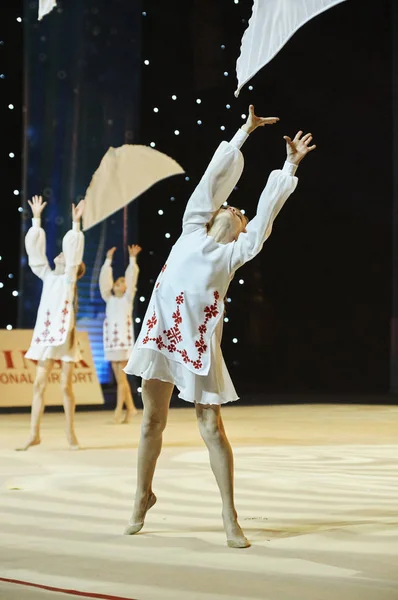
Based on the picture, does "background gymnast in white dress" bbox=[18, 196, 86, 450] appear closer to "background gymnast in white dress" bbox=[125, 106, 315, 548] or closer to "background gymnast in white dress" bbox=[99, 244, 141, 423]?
"background gymnast in white dress" bbox=[99, 244, 141, 423]

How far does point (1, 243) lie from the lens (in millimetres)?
12602

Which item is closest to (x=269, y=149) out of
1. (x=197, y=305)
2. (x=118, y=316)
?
(x=118, y=316)

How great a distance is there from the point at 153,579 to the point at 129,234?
11.1 metres

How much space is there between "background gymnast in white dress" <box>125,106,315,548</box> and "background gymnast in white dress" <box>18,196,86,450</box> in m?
3.47

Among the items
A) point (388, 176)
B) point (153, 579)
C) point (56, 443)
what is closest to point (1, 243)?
point (56, 443)

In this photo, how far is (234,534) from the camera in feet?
12.8

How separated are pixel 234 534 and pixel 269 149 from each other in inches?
500

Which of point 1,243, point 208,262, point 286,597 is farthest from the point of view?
point 1,243

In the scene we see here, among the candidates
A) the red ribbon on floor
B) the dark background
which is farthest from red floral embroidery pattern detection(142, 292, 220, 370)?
the dark background

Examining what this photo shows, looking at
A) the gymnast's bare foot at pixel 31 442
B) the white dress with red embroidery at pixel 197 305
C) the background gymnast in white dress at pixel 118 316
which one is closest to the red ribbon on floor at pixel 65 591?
the white dress with red embroidery at pixel 197 305

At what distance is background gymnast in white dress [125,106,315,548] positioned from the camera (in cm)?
401

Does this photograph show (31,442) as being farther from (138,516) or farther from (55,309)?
(138,516)

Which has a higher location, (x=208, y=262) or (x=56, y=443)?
(x=208, y=262)

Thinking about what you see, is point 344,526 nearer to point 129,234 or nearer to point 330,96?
point 129,234
